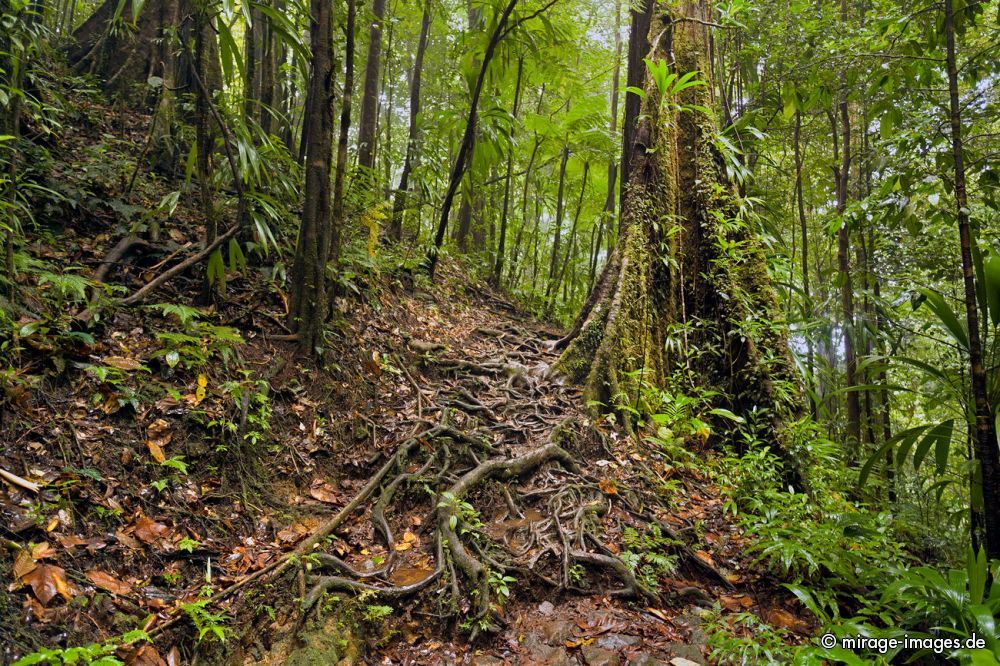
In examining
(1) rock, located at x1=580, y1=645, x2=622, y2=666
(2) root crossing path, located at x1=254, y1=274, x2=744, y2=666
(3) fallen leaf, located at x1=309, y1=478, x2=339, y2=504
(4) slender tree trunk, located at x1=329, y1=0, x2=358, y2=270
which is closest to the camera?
(1) rock, located at x1=580, y1=645, x2=622, y2=666

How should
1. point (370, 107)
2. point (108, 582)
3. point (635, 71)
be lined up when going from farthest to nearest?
point (370, 107)
point (635, 71)
point (108, 582)

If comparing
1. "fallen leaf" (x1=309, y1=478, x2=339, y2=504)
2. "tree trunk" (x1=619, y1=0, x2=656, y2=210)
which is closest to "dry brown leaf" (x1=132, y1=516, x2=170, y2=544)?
"fallen leaf" (x1=309, y1=478, x2=339, y2=504)

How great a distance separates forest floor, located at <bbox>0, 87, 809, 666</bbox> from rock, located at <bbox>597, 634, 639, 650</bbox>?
1 cm

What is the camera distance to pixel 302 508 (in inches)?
143

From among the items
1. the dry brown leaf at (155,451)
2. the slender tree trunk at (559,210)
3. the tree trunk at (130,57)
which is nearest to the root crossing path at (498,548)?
the dry brown leaf at (155,451)

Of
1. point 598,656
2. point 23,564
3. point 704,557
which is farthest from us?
point 704,557

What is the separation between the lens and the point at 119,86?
6.13 m

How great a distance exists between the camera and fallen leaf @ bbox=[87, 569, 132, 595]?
2.53 metres

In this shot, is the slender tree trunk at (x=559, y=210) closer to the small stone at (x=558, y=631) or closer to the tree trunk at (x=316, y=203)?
the tree trunk at (x=316, y=203)

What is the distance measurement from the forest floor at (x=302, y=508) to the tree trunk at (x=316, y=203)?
30 cm

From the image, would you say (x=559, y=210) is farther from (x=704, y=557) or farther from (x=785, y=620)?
(x=785, y=620)

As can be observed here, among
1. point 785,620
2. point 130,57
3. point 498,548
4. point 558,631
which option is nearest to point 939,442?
point 785,620

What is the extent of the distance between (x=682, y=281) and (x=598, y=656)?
3.41 metres

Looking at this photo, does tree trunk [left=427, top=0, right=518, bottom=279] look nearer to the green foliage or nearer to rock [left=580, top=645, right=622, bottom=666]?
rock [left=580, top=645, right=622, bottom=666]
